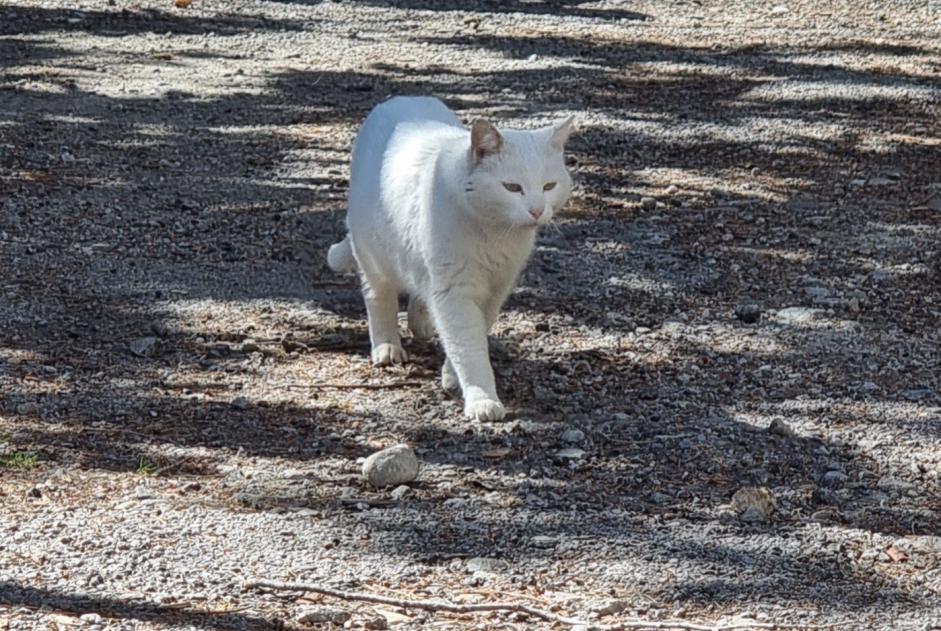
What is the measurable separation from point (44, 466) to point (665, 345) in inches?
91.2

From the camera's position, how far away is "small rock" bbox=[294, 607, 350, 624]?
3.51 m

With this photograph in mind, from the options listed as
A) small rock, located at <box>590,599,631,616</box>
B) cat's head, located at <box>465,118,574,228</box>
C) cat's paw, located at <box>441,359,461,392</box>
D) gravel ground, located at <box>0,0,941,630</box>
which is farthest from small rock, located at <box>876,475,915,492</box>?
cat's paw, located at <box>441,359,461,392</box>

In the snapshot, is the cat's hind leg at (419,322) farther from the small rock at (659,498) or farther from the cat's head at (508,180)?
the small rock at (659,498)

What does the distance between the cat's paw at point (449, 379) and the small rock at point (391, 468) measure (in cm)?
78

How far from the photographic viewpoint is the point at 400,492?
4.28 metres

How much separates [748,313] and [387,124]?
5.22 ft

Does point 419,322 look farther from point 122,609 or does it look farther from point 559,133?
point 122,609

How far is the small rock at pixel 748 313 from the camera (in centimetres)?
590

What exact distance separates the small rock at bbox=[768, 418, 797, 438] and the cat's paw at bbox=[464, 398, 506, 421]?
2.76ft

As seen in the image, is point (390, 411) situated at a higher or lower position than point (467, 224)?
lower

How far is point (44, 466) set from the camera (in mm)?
4418

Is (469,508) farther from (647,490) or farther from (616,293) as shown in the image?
(616,293)

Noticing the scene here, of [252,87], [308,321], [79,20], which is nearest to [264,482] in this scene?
[308,321]

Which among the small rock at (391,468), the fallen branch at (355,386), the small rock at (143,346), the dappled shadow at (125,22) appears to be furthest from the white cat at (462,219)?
the dappled shadow at (125,22)
